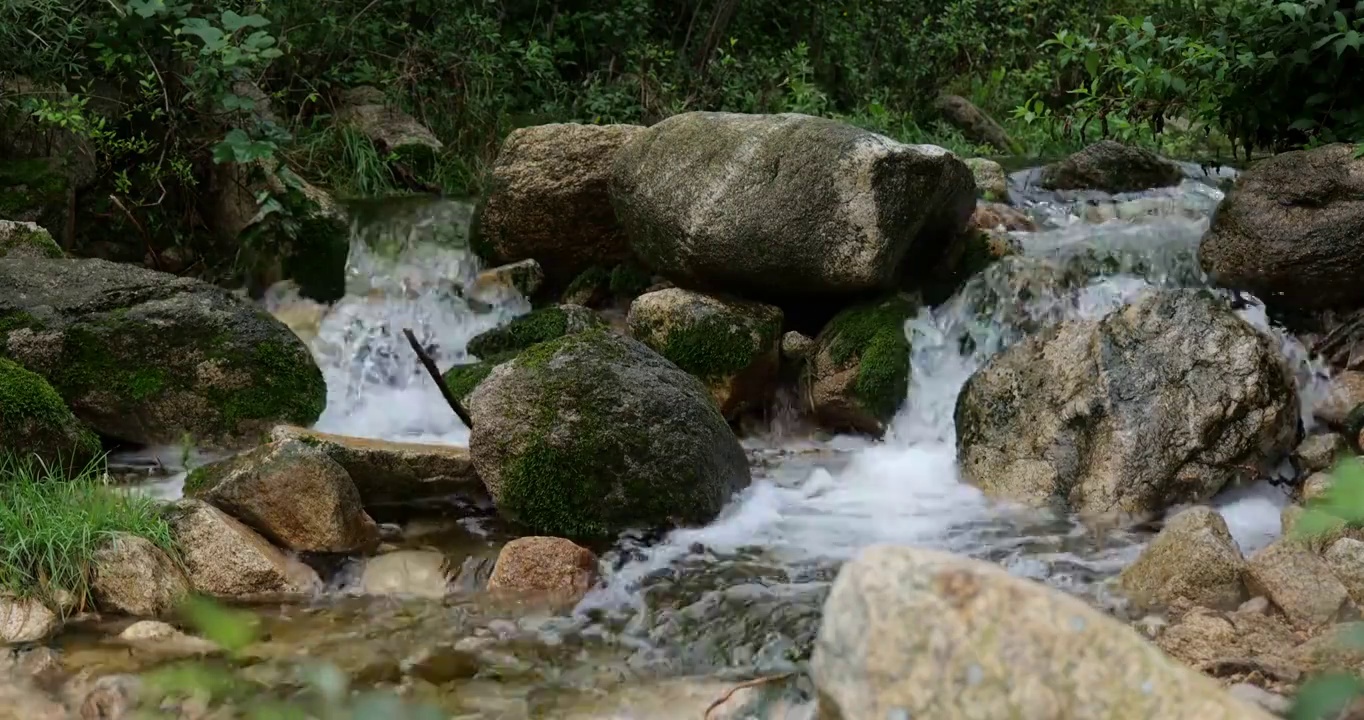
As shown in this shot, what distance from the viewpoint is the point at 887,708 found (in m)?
1.82

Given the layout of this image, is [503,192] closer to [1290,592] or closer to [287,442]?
[287,442]

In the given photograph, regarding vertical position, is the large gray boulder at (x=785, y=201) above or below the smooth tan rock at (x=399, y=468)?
above

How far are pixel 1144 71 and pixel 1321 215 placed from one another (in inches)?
50.5

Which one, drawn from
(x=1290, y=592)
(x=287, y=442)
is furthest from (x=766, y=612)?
(x=287, y=442)

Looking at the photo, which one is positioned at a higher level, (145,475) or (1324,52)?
(1324,52)

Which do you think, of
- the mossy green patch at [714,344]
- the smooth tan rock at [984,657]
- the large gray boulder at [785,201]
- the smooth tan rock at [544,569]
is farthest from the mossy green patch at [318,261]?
the smooth tan rock at [984,657]

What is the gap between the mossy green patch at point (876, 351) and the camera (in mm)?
6742

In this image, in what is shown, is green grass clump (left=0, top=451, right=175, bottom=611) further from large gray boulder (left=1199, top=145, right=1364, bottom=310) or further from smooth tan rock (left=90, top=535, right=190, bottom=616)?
large gray boulder (left=1199, top=145, right=1364, bottom=310)

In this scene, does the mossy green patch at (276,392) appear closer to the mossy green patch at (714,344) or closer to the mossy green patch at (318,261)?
the mossy green patch at (318,261)

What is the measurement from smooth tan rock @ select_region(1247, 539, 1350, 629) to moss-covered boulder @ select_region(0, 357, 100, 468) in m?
5.12

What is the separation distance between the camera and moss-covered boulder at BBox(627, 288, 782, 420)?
22.5 ft

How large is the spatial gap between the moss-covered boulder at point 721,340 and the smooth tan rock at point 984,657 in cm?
496

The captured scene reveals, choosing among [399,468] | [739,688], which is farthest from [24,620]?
[739,688]

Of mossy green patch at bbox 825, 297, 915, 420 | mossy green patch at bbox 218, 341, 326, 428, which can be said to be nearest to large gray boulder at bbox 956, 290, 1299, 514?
mossy green patch at bbox 825, 297, 915, 420
